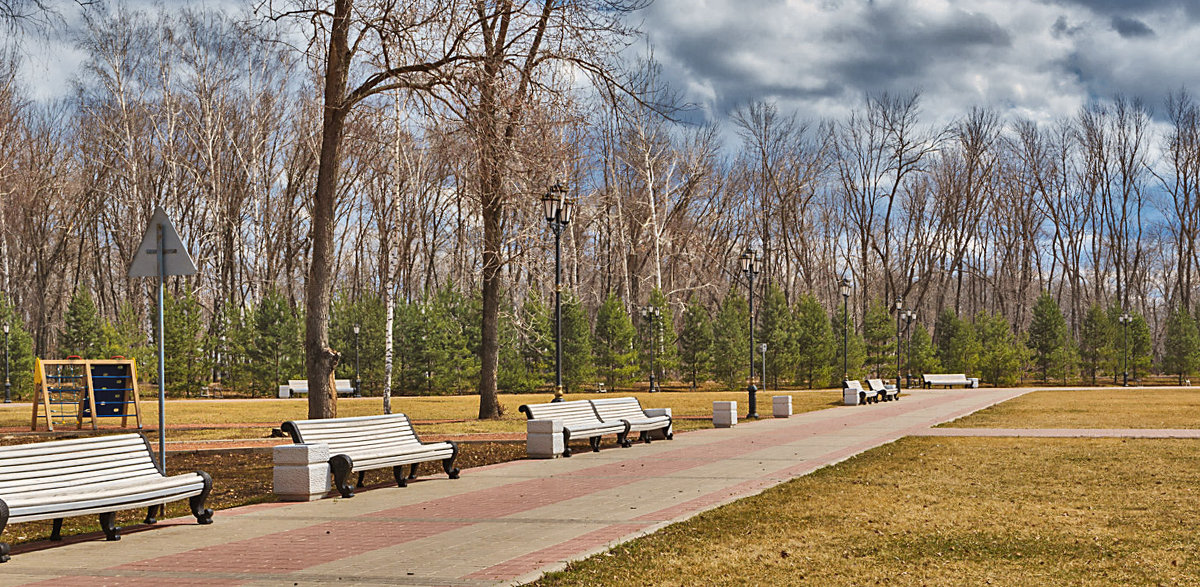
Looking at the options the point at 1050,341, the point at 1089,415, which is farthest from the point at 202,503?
the point at 1050,341

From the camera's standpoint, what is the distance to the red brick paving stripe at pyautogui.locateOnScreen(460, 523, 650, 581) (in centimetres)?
721

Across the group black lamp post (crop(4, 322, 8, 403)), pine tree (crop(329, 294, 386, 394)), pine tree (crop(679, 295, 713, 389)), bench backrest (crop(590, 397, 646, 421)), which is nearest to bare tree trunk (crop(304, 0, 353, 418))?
bench backrest (crop(590, 397, 646, 421))

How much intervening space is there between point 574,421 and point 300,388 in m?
34.7

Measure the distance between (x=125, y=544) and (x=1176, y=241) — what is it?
7580 centimetres

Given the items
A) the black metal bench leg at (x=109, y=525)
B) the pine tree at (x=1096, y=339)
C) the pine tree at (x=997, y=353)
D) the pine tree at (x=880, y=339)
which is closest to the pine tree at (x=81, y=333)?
the pine tree at (x=880, y=339)

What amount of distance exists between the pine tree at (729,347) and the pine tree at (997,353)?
15.4m

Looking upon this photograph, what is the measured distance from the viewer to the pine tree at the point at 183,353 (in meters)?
52.0

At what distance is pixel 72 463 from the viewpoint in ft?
29.1

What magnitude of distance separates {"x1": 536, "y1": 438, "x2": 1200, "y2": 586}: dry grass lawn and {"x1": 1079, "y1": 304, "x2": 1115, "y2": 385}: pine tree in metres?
54.3

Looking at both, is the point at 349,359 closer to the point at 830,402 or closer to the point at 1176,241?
the point at 830,402

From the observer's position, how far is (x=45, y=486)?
8.54 metres

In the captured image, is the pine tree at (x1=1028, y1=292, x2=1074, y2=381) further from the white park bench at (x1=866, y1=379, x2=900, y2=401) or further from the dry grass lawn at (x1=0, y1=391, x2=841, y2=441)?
the dry grass lawn at (x1=0, y1=391, x2=841, y2=441)

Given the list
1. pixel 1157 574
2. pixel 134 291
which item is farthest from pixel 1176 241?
pixel 1157 574

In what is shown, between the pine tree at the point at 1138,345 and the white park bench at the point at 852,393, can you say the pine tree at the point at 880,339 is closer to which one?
the pine tree at the point at 1138,345
